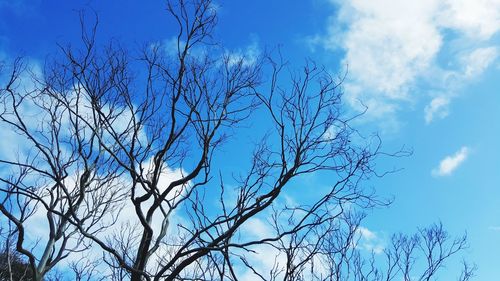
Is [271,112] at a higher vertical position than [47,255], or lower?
higher

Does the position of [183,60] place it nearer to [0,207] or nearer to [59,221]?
[0,207]

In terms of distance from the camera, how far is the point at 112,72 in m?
6.43

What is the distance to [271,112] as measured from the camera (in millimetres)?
6164

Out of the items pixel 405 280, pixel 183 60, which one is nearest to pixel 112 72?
pixel 183 60

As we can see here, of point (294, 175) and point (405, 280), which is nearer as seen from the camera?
point (294, 175)

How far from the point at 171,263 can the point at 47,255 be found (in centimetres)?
457

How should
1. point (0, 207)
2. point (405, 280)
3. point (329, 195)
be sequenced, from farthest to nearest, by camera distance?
1. point (405, 280)
2. point (329, 195)
3. point (0, 207)

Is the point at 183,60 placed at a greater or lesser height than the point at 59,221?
greater

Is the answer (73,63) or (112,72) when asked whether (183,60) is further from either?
(73,63)

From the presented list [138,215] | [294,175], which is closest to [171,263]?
[138,215]

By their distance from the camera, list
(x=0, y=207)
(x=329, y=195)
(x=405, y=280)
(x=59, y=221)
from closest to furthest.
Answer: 1. (x=0, y=207)
2. (x=329, y=195)
3. (x=59, y=221)
4. (x=405, y=280)

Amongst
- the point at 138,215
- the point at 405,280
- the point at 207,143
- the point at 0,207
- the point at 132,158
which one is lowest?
the point at 0,207

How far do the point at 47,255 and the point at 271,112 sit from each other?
5881mm

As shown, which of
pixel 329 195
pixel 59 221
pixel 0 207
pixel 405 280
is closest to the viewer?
pixel 0 207
